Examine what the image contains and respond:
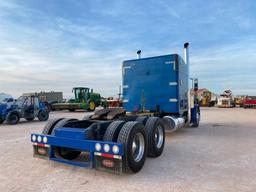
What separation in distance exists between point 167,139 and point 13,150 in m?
4.62

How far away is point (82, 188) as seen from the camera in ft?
12.0

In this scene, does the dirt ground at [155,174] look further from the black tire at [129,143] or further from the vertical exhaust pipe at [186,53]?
the vertical exhaust pipe at [186,53]

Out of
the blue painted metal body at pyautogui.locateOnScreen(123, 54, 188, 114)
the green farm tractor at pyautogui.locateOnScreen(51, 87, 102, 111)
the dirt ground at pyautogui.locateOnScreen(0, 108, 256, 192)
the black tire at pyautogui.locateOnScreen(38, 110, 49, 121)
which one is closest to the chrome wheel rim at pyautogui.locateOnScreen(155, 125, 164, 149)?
the dirt ground at pyautogui.locateOnScreen(0, 108, 256, 192)

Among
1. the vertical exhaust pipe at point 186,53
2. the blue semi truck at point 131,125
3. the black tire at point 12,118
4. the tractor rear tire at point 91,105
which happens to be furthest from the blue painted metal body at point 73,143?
the tractor rear tire at point 91,105

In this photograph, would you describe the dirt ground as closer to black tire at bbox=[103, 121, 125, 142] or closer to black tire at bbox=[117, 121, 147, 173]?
black tire at bbox=[117, 121, 147, 173]

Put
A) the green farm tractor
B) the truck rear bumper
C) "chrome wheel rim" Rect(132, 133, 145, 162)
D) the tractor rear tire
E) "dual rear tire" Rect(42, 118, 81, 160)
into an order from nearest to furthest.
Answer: the truck rear bumper → "chrome wheel rim" Rect(132, 133, 145, 162) → "dual rear tire" Rect(42, 118, 81, 160) → the green farm tractor → the tractor rear tire

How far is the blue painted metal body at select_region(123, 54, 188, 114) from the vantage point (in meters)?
8.01

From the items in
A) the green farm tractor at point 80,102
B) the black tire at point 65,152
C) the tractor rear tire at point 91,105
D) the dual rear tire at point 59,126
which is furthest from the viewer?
the tractor rear tire at point 91,105

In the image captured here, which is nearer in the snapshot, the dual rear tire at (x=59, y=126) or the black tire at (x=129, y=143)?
the black tire at (x=129, y=143)

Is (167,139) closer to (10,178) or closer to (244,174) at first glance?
(244,174)

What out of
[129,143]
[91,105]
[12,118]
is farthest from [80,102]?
[129,143]

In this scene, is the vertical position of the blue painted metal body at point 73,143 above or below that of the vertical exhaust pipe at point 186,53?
below

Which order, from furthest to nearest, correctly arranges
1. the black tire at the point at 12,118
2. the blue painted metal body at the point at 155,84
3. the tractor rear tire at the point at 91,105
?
the tractor rear tire at the point at 91,105 → the black tire at the point at 12,118 → the blue painted metal body at the point at 155,84

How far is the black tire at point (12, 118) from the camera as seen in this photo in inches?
505
